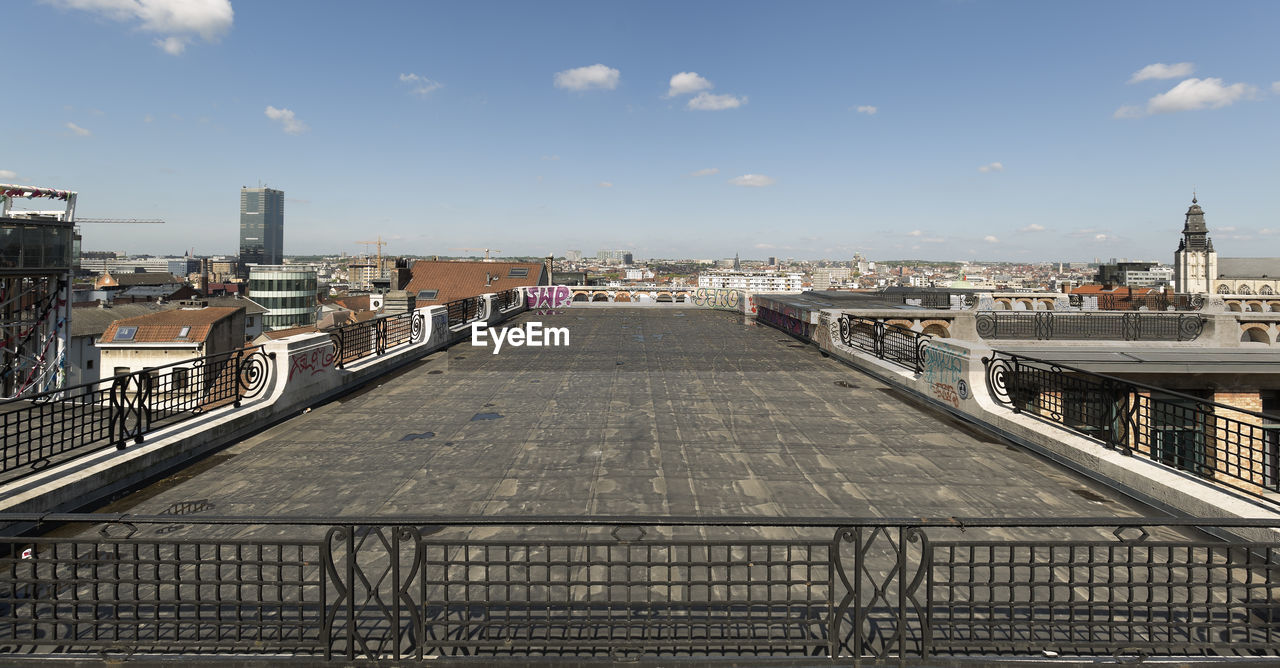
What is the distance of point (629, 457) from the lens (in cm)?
783

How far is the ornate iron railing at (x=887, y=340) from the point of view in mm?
12375

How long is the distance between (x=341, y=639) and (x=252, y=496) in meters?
3.31

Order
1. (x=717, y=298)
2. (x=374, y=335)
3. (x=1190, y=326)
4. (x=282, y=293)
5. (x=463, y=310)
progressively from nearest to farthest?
(x=374, y=335) < (x=463, y=310) < (x=1190, y=326) < (x=717, y=298) < (x=282, y=293)

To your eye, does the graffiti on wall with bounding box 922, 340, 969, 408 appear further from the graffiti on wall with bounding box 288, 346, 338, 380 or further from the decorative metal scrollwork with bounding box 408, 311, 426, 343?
the decorative metal scrollwork with bounding box 408, 311, 426, 343

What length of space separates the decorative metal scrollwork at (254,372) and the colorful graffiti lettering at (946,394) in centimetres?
1183

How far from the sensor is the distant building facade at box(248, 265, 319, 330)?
99.1 m

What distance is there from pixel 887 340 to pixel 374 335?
13160 millimetres

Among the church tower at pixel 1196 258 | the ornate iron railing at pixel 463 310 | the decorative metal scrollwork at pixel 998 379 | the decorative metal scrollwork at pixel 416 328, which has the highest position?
the church tower at pixel 1196 258

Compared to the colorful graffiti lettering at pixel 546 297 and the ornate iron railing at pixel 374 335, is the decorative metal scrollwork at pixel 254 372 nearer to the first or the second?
the ornate iron railing at pixel 374 335

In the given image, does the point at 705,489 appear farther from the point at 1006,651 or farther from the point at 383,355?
the point at 383,355

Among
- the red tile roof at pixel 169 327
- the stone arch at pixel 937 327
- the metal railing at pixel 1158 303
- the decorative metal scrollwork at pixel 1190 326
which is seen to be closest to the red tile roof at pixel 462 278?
the red tile roof at pixel 169 327

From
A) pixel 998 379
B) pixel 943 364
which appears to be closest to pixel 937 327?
pixel 943 364

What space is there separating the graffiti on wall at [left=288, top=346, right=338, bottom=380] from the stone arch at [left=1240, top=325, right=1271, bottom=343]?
37046 millimetres

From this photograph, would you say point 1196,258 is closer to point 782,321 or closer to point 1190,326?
point 1190,326
